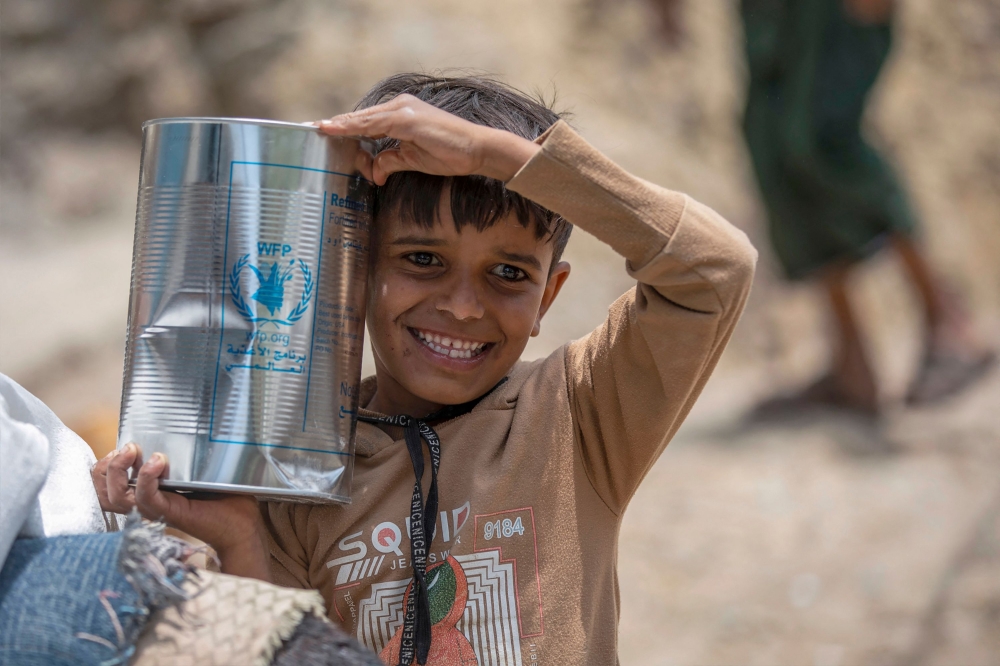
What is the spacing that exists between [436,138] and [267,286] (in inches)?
10.6

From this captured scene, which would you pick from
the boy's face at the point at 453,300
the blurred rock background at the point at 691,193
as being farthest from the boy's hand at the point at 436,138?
the blurred rock background at the point at 691,193

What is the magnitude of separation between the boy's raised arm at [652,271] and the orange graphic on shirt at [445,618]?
0.97 feet

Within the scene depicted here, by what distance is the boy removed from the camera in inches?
51.3

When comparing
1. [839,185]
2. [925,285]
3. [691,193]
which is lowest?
[925,285]

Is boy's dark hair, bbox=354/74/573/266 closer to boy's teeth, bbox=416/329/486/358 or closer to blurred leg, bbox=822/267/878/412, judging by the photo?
boy's teeth, bbox=416/329/486/358

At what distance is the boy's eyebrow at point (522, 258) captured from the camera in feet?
4.79

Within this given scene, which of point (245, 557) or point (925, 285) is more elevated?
point (925, 285)

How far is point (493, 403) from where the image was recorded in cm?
153

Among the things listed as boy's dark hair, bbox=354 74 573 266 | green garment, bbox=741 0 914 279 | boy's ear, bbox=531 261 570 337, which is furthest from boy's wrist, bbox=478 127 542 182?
green garment, bbox=741 0 914 279

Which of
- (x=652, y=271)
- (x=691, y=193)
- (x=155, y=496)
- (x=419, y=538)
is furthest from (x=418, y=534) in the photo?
(x=691, y=193)

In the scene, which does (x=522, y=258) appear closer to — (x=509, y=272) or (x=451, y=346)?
(x=509, y=272)

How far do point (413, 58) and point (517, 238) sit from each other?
16.7 feet

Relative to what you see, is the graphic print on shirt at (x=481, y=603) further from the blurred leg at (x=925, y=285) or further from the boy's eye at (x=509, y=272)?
the blurred leg at (x=925, y=285)

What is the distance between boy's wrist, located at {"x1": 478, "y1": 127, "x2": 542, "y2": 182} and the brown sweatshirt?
24 mm
